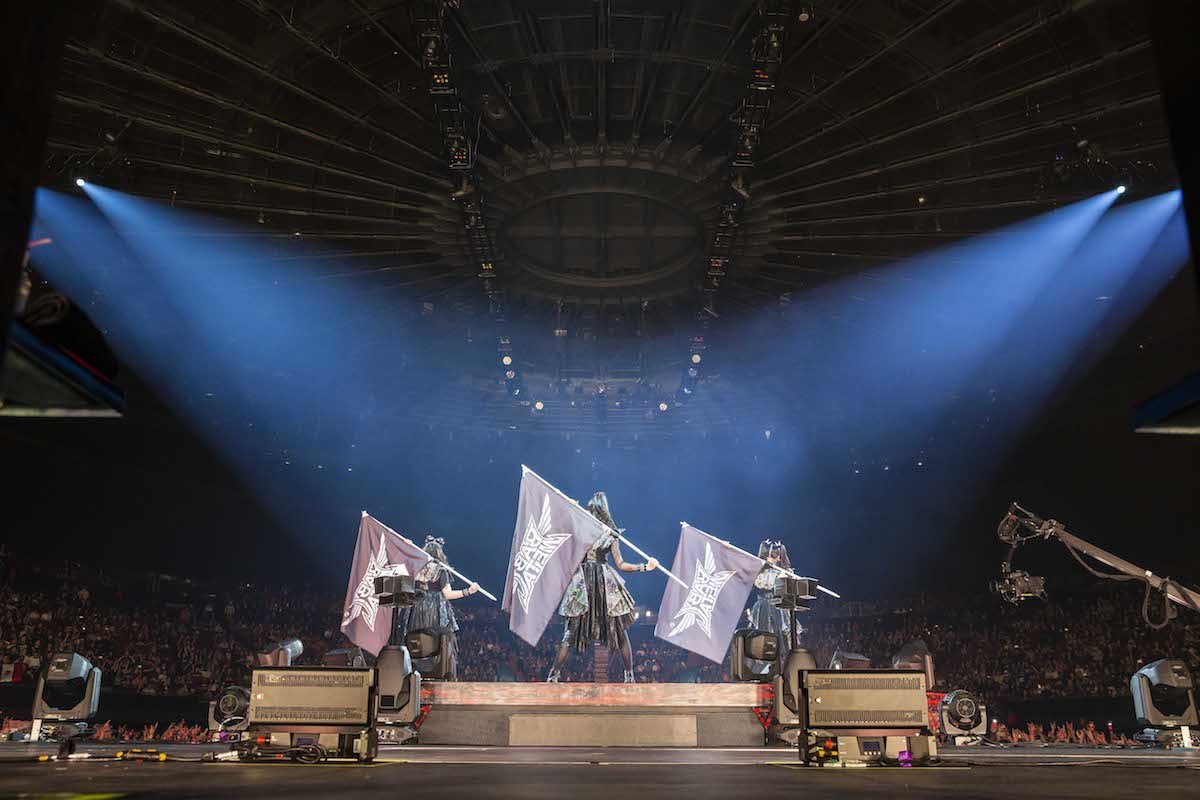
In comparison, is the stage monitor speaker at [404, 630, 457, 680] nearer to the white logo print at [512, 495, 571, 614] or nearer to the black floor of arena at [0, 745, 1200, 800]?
the white logo print at [512, 495, 571, 614]

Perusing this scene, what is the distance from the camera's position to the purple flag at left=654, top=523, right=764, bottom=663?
15.5 metres

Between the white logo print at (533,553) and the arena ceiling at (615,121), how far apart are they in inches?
258

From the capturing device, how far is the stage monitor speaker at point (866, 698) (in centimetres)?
803

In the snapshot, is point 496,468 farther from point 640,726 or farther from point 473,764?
point 473,764

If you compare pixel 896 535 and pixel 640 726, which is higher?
pixel 896 535

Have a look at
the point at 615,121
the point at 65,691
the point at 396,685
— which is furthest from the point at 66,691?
the point at 615,121

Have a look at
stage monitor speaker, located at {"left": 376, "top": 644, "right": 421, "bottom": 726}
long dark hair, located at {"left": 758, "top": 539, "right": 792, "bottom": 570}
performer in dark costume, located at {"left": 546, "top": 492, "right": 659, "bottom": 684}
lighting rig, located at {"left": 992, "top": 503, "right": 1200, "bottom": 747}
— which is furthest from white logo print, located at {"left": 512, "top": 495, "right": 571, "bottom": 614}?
lighting rig, located at {"left": 992, "top": 503, "right": 1200, "bottom": 747}

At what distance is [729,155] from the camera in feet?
50.2

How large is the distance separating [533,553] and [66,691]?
22.2 feet

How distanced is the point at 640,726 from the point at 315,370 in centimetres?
1655

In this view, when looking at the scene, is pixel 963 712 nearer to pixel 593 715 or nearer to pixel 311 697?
pixel 593 715

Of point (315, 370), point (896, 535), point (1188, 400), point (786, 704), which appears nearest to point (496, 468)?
point (315, 370)

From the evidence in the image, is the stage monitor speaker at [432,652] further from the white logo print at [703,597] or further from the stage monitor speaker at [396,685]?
the white logo print at [703,597]

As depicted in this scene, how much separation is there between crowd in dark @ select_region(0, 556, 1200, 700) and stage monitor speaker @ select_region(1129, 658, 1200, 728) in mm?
7729
